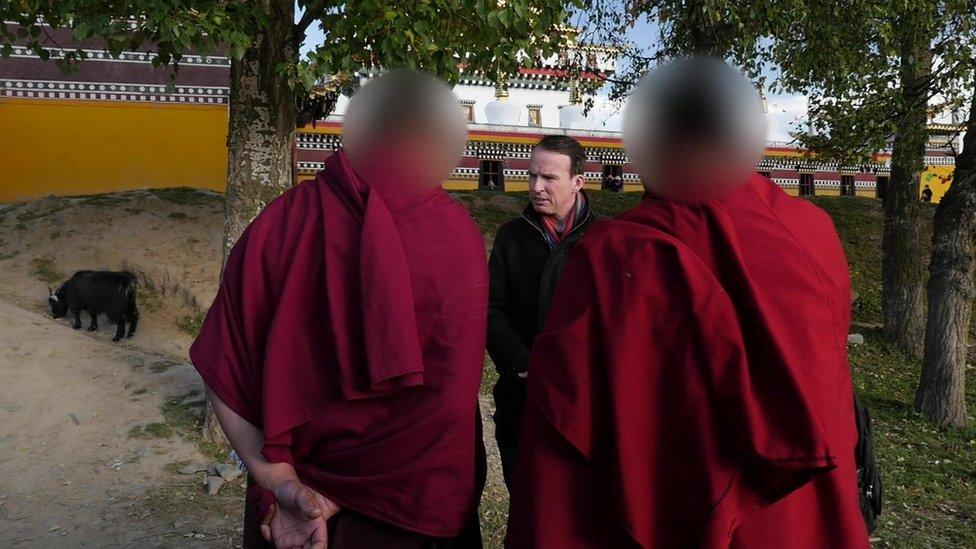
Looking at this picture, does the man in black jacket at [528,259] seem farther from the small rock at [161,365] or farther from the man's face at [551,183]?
the small rock at [161,365]

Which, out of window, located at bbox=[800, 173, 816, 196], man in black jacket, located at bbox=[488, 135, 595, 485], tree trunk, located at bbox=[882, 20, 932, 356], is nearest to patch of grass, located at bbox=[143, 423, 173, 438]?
man in black jacket, located at bbox=[488, 135, 595, 485]

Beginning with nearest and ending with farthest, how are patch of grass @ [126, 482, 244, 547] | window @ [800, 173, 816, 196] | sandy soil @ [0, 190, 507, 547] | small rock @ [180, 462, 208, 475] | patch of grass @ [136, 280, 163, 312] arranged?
1. patch of grass @ [126, 482, 244, 547]
2. sandy soil @ [0, 190, 507, 547]
3. small rock @ [180, 462, 208, 475]
4. patch of grass @ [136, 280, 163, 312]
5. window @ [800, 173, 816, 196]

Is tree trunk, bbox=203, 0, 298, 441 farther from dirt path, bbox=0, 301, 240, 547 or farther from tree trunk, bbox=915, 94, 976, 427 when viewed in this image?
tree trunk, bbox=915, 94, 976, 427

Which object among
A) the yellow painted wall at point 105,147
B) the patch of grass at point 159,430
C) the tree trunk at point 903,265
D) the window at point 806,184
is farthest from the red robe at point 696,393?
the window at point 806,184

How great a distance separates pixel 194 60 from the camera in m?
12.5

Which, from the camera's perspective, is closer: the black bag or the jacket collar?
the black bag

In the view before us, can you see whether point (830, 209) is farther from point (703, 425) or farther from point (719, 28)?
point (703, 425)

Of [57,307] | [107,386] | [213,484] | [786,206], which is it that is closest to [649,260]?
[786,206]

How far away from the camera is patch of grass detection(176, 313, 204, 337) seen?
8602mm

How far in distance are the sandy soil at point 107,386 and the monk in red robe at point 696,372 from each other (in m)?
3.14

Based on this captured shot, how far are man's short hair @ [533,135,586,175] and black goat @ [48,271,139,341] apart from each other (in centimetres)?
636

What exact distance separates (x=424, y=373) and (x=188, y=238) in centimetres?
869

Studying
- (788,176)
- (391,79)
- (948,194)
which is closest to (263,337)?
(391,79)

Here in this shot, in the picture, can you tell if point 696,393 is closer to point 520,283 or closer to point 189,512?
point 520,283
